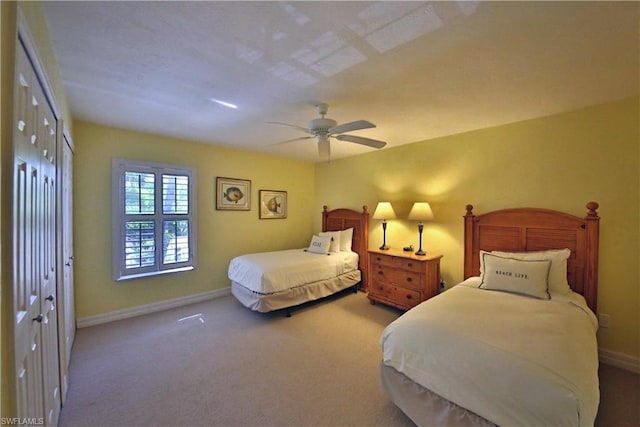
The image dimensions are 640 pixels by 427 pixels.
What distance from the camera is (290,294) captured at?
3.57 m

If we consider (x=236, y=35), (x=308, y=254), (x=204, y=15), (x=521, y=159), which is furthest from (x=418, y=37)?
(x=308, y=254)

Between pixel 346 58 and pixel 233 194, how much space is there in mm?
3263

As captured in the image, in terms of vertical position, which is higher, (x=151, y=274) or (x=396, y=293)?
(x=151, y=274)

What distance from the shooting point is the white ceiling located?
55.0 inches

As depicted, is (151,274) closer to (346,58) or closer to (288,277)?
(288,277)

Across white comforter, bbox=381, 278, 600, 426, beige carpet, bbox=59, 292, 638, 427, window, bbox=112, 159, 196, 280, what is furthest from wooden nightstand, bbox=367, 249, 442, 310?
window, bbox=112, 159, 196, 280

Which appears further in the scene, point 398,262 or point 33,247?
point 398,262

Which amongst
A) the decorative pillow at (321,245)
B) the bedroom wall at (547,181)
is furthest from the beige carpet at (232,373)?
the decorative pillow at (321,245)

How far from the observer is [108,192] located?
3.35 metres

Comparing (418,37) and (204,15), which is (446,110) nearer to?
(418,37)

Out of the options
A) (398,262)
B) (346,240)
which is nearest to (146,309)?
(346,240)

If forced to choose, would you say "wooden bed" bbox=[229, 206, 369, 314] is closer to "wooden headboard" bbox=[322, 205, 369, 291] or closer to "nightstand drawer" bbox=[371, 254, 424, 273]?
"wooden headboard" bbox=[322, 205, 369, 291]

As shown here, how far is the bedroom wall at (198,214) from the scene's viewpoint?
10.5ft

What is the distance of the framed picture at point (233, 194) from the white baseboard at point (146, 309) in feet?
4.62
